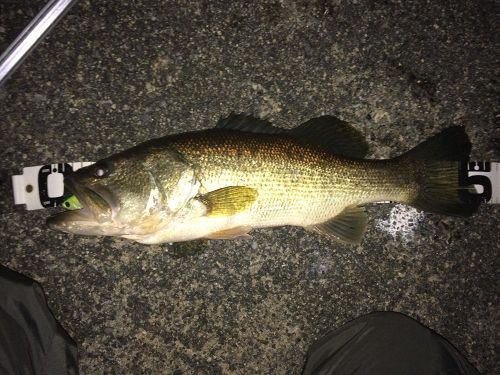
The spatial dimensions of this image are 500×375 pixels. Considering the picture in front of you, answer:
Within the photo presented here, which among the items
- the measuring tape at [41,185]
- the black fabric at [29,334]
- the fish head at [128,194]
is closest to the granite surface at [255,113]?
the measuring tape at [41,185]

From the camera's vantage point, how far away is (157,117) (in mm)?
2012

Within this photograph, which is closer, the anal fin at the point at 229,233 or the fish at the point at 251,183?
the fish at the point at 251,183

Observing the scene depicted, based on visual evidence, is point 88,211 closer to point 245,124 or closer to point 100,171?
point 100,171

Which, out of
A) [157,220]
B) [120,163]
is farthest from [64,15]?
[157,220]

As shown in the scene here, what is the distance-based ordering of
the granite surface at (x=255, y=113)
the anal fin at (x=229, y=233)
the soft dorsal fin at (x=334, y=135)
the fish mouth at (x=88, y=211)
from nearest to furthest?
the fish mouth at (x=88, y=211) → the anal fin at (x=229, y=233) → the soft dorsal fin at (x=334, y=135) → the granite surface at (x=255, y=113)

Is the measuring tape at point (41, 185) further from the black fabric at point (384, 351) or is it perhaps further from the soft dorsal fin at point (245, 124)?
the black fabric at point (384, 351)

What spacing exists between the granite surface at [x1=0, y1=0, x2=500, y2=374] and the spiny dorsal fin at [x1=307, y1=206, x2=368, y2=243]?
0.26 metres

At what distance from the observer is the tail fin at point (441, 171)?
6.10ft

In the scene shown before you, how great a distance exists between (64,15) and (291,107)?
150cm

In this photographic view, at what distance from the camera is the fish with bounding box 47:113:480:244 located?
61.5 inches

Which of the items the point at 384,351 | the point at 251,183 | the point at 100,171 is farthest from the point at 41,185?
the point at 384,351

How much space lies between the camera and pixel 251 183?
1626mm

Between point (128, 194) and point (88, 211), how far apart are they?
0.64 ft

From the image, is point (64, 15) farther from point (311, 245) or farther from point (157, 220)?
point (311, 245)
